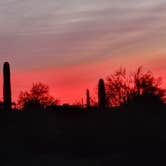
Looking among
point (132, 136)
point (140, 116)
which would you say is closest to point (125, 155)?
point (132, 136)

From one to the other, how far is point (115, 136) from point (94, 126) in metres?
2.44

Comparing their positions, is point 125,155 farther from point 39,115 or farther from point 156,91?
point 156,91

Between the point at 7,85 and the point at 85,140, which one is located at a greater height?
the point at 7,85

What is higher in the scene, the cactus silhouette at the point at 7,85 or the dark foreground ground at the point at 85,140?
the cactus silhouette at the point at 7,85

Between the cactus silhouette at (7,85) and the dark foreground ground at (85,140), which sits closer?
the dark foreground ground at (85,140)

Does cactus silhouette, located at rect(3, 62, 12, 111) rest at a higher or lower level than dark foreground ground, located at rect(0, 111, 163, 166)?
higher

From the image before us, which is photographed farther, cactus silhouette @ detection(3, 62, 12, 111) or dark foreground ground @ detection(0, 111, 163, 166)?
cactus silhouette @ detection(3, 62, 12, 111)

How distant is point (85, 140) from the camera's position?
31656 mm

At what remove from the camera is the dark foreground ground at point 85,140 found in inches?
1081

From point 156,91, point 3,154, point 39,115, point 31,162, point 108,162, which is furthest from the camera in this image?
point 156,91

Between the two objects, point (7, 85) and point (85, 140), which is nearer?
point (85, 140)

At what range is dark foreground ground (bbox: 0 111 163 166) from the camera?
2747 centimetres

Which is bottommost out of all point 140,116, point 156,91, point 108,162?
point 108,162

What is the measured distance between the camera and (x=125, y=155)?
88.6 ft
